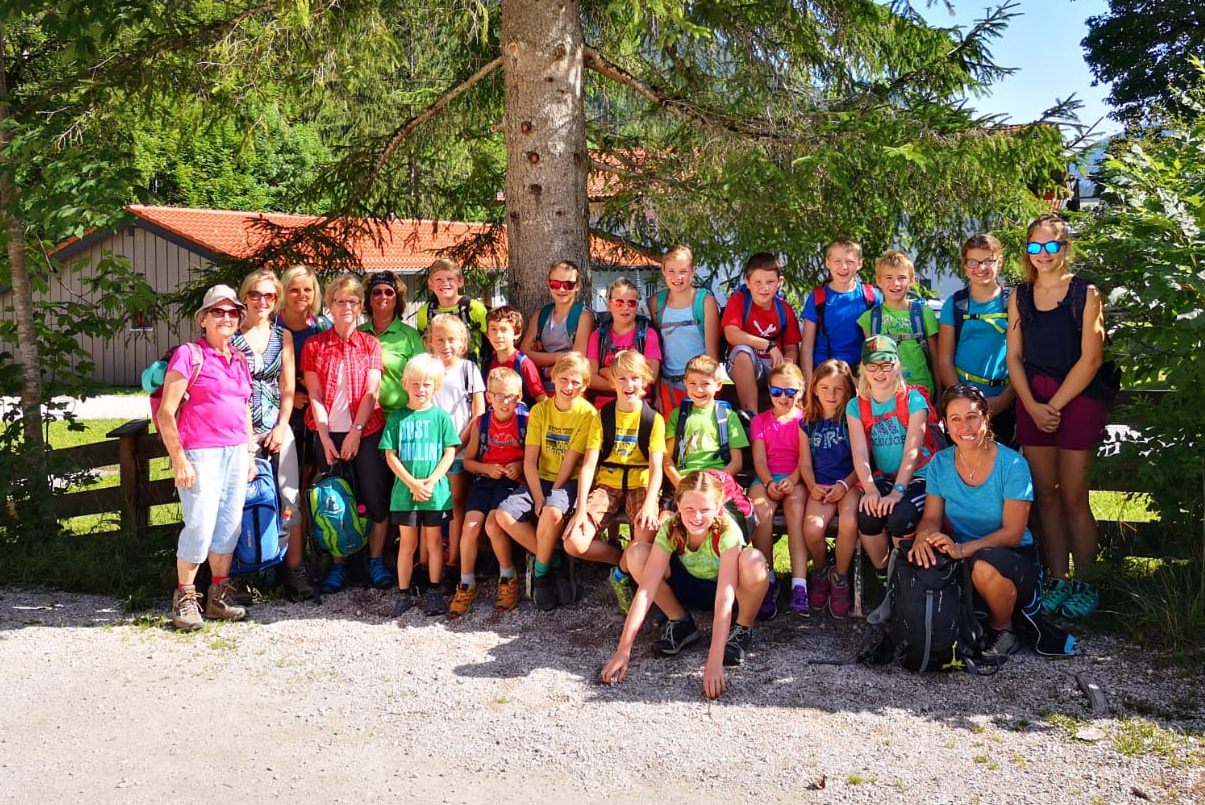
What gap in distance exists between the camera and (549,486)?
6402 mm

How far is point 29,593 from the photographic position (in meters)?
6.89

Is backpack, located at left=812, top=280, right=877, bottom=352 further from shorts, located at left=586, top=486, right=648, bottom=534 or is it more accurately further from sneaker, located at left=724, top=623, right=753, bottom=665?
sneaker, located at left=724, top=623, right=753, bottom=665

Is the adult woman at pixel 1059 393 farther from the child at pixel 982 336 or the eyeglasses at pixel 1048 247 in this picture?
the child at pixel 982 336

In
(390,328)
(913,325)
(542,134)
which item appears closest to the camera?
(913,325)

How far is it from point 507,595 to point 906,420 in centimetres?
235

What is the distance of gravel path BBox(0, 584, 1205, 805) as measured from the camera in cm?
417

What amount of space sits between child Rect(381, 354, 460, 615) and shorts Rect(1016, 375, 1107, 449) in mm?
3131

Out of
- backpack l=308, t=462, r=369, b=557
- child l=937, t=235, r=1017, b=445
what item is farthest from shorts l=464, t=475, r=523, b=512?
child l=937, t=235, r=1017, b=445

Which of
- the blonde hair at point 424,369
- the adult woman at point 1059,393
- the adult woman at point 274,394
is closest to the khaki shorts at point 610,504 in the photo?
the blonde hair at point 424,369

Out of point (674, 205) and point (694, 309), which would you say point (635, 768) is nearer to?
point (694, 309)

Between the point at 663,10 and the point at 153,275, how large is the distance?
68.2 ft

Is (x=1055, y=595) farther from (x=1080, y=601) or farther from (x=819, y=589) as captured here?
(x=819, y=589)

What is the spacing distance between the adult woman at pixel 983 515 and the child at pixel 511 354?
2298mm

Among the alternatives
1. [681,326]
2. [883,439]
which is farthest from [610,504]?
[883,439]
